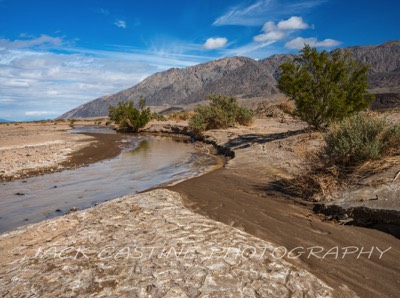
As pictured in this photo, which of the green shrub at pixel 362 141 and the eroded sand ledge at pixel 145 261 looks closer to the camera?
the eroded sand ledge at pixel 145 261

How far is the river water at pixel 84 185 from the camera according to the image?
7129 millimetres

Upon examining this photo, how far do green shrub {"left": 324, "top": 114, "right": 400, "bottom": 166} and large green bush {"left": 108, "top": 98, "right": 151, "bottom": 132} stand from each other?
2819 centimetres

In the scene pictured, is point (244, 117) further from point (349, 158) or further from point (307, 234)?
point (307, 234)

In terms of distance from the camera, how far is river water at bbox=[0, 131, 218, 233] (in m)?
7.13

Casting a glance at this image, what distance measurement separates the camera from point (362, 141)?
20.1 ft

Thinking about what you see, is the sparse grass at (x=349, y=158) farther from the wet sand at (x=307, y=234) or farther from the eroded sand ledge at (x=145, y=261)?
Answer: the eroded sand ledge at (x=145, y=261)

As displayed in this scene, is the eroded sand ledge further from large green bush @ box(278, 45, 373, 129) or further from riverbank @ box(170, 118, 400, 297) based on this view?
large green bush @ box(278, 45, 373, 129)

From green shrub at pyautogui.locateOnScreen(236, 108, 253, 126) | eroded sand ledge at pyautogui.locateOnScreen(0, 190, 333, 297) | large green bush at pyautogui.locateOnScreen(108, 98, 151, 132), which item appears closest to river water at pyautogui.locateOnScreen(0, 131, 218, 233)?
eroded sand ledge at pyautogui.locateOnScreen(0, 190, 333, 297)

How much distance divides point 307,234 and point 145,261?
236 cm

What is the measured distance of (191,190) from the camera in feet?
23.0

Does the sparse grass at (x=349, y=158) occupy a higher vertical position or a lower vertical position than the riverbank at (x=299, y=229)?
higher

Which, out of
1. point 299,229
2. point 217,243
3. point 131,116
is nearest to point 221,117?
point 131,116

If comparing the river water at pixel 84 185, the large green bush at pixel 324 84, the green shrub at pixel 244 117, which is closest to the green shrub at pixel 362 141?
the river water at pixel 84 185

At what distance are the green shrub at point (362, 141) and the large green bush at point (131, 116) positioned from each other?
2819 cm
